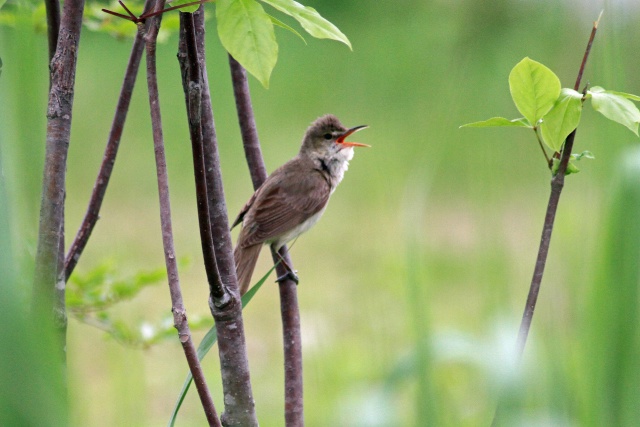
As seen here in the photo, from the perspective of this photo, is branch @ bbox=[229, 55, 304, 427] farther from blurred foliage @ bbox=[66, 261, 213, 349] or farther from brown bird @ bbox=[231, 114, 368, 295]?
brown bird @ bbox=[231, 114, 368, 295]

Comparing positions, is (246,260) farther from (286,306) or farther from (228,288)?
(228,288)

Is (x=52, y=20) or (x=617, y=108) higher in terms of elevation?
(x=52, y=20)

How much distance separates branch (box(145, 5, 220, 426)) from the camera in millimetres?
1044

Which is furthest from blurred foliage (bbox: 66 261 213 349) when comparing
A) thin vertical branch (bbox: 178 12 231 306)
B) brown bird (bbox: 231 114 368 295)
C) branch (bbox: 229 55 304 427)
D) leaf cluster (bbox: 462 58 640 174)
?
leaf cluster (bbox: 462 58 640 174)

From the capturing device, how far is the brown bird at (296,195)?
3.05m

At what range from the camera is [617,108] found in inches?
37.1

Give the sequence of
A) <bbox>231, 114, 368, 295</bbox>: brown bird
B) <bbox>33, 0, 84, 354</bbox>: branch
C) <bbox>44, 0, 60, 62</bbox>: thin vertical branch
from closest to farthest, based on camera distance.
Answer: <bbox>33, 0, 84, 354</bbox>: branch, <bbox>44, 0, 60, 62</bbox>: thin vertical branch, <bbox>231, 114, 368, 295</bbox>: brown bird

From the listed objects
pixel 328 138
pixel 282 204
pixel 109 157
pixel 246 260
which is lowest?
pixel 246 260

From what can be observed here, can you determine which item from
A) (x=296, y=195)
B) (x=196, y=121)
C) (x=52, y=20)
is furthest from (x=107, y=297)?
(x=296, y=195)

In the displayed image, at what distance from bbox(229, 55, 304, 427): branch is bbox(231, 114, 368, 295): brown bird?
1.05 meters

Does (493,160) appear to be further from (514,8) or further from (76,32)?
(76,32)

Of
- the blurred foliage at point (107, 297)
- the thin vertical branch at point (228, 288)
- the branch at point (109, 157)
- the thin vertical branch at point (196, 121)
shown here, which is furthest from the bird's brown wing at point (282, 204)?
the thin vertical branch at point (196, 121)

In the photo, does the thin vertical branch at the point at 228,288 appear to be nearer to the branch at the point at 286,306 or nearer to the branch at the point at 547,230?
the branch at the point at 286,306

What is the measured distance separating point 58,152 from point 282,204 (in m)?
2.29
